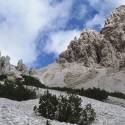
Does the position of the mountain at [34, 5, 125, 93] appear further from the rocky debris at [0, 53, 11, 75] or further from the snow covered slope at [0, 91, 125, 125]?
the snow covered slope at [0, 91, 125, 125]

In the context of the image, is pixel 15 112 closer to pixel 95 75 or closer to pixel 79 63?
pixel 95 75

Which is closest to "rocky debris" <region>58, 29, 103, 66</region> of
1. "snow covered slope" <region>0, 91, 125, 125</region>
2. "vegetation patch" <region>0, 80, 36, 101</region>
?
"vegetation patch" <region>0, 80, 36, 101</region>

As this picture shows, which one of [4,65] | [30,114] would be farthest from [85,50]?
[30,114]

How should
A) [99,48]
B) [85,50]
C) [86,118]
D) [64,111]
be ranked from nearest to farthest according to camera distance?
[64,111]
[86,118]
[99,48]
[85,50]

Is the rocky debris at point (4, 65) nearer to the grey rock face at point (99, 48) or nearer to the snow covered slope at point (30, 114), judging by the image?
the snow covered slope at point (30, 114)

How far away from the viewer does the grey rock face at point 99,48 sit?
3787 inches

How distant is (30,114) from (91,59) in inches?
3243

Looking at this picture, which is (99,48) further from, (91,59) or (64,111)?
(64,111)

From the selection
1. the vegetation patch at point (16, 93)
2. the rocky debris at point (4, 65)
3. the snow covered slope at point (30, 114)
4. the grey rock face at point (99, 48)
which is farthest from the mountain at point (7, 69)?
the grey rock face at point (99, 48)

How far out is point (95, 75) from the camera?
86.0m

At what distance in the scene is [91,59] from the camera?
9762 centimetres

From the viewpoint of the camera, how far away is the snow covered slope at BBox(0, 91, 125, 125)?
13.6m

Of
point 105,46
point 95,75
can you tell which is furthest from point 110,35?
point 95,75

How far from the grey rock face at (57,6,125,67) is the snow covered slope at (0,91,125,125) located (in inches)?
2897
